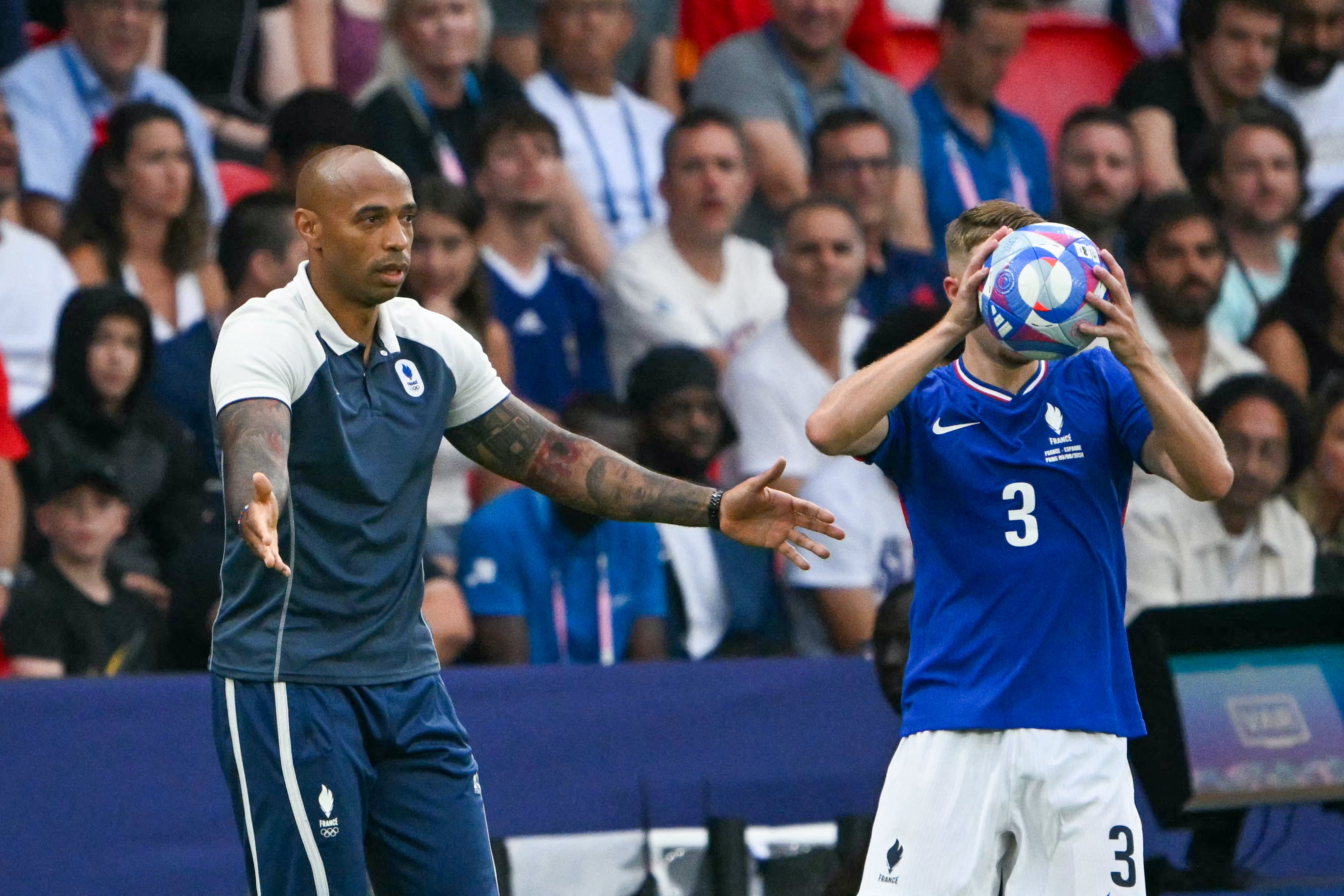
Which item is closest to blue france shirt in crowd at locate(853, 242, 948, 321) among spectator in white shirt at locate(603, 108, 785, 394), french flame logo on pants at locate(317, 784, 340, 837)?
spectator in white shirt at locate(603, 108, 785, 394)

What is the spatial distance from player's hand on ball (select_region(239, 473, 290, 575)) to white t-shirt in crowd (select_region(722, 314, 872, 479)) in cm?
462

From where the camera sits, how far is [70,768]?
266 inches

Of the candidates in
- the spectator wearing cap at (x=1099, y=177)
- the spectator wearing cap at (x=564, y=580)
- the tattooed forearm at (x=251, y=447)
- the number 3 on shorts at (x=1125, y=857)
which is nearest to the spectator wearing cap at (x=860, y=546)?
the spectator wearing cap at (x=564, y=580)

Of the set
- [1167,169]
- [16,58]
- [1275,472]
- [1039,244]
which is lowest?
[1275,472]

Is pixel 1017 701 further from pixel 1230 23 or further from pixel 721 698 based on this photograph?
pixel 1230 23

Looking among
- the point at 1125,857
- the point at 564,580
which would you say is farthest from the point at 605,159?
the point at 1125,857

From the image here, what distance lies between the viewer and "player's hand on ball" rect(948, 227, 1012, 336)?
15.2 ft

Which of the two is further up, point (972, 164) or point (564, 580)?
point (972, 164)

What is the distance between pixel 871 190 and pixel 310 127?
289cm

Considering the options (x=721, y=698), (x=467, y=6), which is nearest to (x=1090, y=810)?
(x=721, y=698)

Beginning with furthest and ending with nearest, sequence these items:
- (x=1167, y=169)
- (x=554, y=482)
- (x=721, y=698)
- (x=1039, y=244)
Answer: (x=1167, y=169) < (x=721, y=698) < (x=554, y=482) < (x=1039, y=244)

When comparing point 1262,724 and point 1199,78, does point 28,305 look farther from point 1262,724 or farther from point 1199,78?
point 1199,78

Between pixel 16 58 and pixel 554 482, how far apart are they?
5.14 metres

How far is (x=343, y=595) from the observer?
463 centimetres
